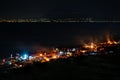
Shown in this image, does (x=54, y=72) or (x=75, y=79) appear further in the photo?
(x=54, y=72)

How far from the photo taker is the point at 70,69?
11.2 metres

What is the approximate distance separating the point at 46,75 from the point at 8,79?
1.99m

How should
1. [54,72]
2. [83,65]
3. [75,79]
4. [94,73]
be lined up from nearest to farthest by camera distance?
[75,79] < [94,73] < [54,72] < [83,65]

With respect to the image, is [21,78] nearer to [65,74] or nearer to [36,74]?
[36,74]

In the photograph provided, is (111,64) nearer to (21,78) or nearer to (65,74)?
(65,74)

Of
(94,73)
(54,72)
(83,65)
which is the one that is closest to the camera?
(94,73)

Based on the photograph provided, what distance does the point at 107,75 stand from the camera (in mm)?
9531

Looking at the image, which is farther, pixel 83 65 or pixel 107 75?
pixel 83 65

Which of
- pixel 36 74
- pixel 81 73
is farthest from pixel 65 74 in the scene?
pixel 36 74

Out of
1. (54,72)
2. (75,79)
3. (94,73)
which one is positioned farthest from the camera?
(54,72)

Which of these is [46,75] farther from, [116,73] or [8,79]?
[116,73]

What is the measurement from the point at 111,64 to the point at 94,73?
5.97 feet

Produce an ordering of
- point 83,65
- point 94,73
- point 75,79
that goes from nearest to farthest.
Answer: point 75,79
point 94,73
point 83,65

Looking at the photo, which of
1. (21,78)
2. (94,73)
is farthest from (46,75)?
(94,73)
